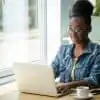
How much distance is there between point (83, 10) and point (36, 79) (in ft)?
2.74

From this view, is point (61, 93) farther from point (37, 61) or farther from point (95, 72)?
point (37, 61)

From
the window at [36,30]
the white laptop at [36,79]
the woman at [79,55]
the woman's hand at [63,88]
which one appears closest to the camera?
the white laptop at [36,79]

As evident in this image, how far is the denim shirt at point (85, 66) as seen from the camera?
7.83 feet

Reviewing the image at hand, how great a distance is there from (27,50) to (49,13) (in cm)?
54

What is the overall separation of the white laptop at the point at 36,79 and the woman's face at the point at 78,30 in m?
0.55

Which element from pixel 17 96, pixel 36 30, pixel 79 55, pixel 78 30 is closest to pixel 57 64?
pixel 79 55

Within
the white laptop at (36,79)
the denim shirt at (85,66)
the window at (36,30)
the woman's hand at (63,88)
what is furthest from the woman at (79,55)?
the window at (36,30)

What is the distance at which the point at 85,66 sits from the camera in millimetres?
2471

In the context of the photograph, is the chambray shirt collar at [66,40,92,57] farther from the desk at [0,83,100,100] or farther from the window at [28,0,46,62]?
the window at [28,0,46,62]

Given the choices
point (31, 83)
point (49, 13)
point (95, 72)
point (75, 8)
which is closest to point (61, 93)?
point (31, 83)

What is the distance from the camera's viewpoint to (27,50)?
3510 mm

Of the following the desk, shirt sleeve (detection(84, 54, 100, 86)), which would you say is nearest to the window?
the desk

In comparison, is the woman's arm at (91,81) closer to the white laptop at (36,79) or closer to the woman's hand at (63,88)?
the woman's hand at (63,88)

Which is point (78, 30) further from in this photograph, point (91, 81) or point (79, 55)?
point (91, 81)
